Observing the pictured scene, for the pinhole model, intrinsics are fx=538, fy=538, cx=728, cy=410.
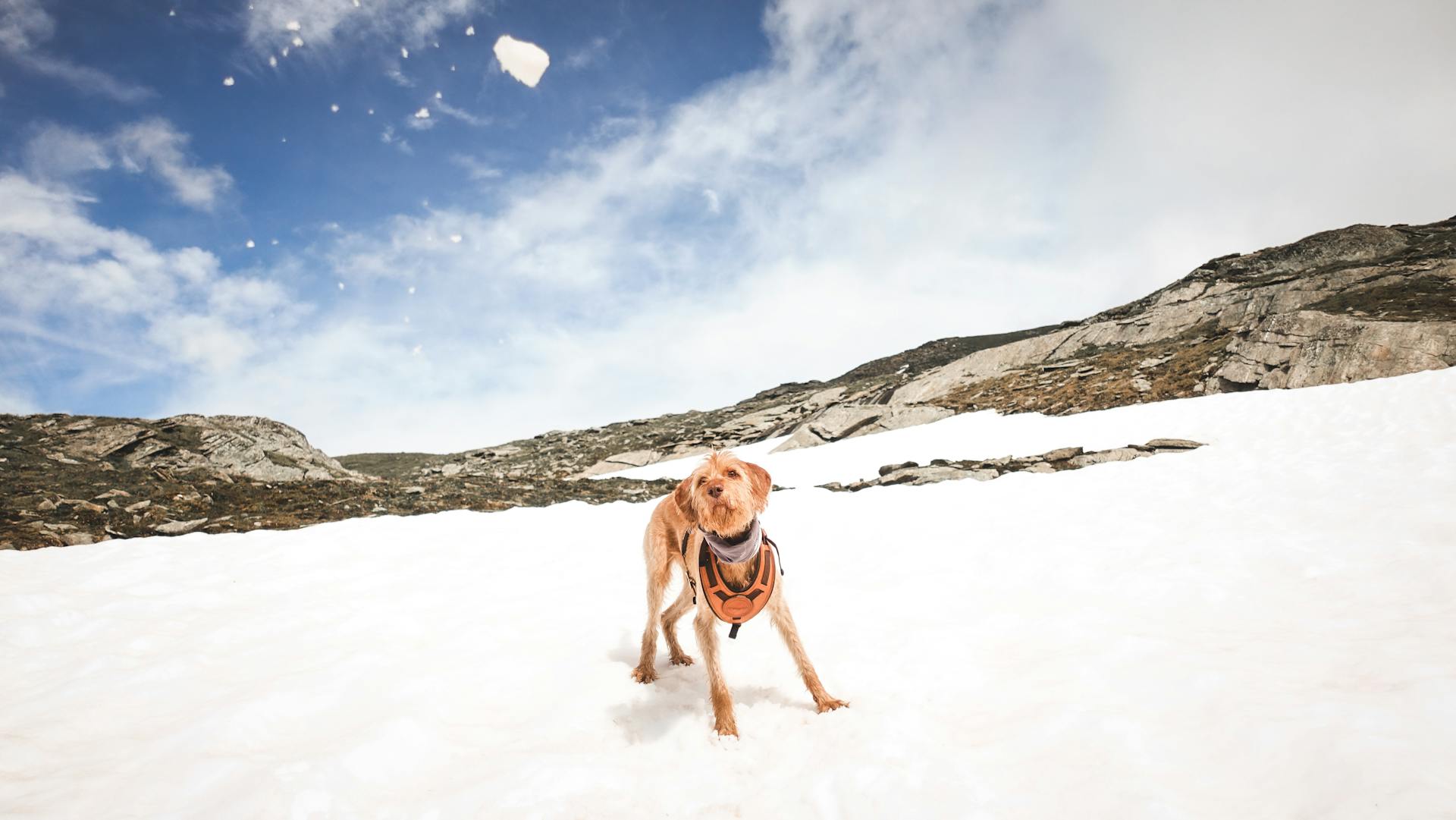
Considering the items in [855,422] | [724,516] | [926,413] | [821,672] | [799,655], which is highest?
[855,422]

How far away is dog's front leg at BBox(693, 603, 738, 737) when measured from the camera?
3.87m

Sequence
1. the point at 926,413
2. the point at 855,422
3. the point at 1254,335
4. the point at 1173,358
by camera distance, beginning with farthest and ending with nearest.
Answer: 1. the point at 855,422
2. the point at 926,413
3. the point at 1173,358
4. the point at 1254,335

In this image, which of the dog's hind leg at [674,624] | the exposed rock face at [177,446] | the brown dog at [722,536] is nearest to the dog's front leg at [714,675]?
the brown dog at [722,536]

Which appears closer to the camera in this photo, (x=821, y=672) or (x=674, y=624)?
(x=821, y=672)

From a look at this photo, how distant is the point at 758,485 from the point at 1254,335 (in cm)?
2908

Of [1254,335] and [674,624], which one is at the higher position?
[1254,335]

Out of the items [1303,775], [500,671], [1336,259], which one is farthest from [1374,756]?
[1336,259]

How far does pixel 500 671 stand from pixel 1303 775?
5.23 meters

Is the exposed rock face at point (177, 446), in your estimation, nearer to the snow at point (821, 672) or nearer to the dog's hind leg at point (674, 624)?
the snow at point (821, 672)

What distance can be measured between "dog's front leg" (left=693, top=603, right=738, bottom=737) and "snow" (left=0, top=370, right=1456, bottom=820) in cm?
14

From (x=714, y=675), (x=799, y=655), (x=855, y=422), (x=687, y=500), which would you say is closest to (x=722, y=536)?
(x=687, y=500)

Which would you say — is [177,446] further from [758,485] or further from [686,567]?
[758,485]

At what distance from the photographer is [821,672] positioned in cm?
463

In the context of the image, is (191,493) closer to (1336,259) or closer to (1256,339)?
(1256,339)
